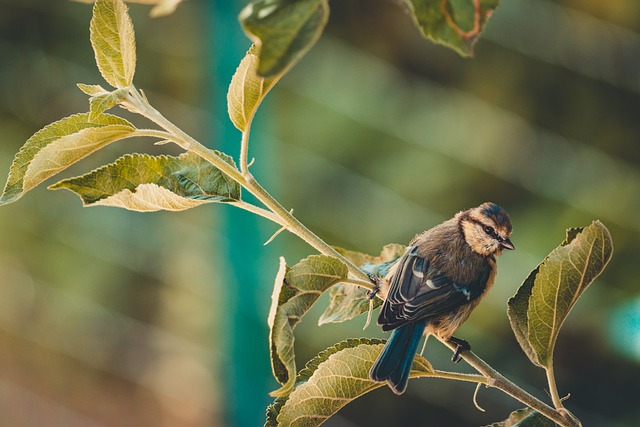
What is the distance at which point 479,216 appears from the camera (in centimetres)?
101

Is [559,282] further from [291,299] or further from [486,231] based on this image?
[486,231]

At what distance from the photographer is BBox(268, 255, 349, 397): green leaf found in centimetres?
45

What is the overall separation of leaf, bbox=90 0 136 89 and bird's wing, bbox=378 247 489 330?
0.36 m

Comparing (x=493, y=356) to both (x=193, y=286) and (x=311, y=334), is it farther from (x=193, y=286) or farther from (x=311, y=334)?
(x=193, y=286)

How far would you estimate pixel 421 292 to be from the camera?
2.92ft

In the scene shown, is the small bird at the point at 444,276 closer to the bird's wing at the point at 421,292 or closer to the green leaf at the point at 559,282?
the bird's wing at the point at 421,292

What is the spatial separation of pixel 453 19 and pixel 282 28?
0.07 meters

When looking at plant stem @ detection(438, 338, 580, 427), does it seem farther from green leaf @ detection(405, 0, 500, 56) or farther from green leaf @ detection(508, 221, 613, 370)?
green leaf @ detection(405, 0, 500, 56)

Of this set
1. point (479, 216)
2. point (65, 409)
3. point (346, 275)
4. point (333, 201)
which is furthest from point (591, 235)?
point (65, 409)

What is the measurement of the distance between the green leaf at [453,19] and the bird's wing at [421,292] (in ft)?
1.57

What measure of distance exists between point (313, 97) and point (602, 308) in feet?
3.10

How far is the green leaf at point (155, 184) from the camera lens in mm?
528

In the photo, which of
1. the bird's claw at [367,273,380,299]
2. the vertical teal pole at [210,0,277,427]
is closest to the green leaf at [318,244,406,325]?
the bird's claw at [367,273,380,299]

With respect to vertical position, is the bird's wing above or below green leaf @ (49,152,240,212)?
below
